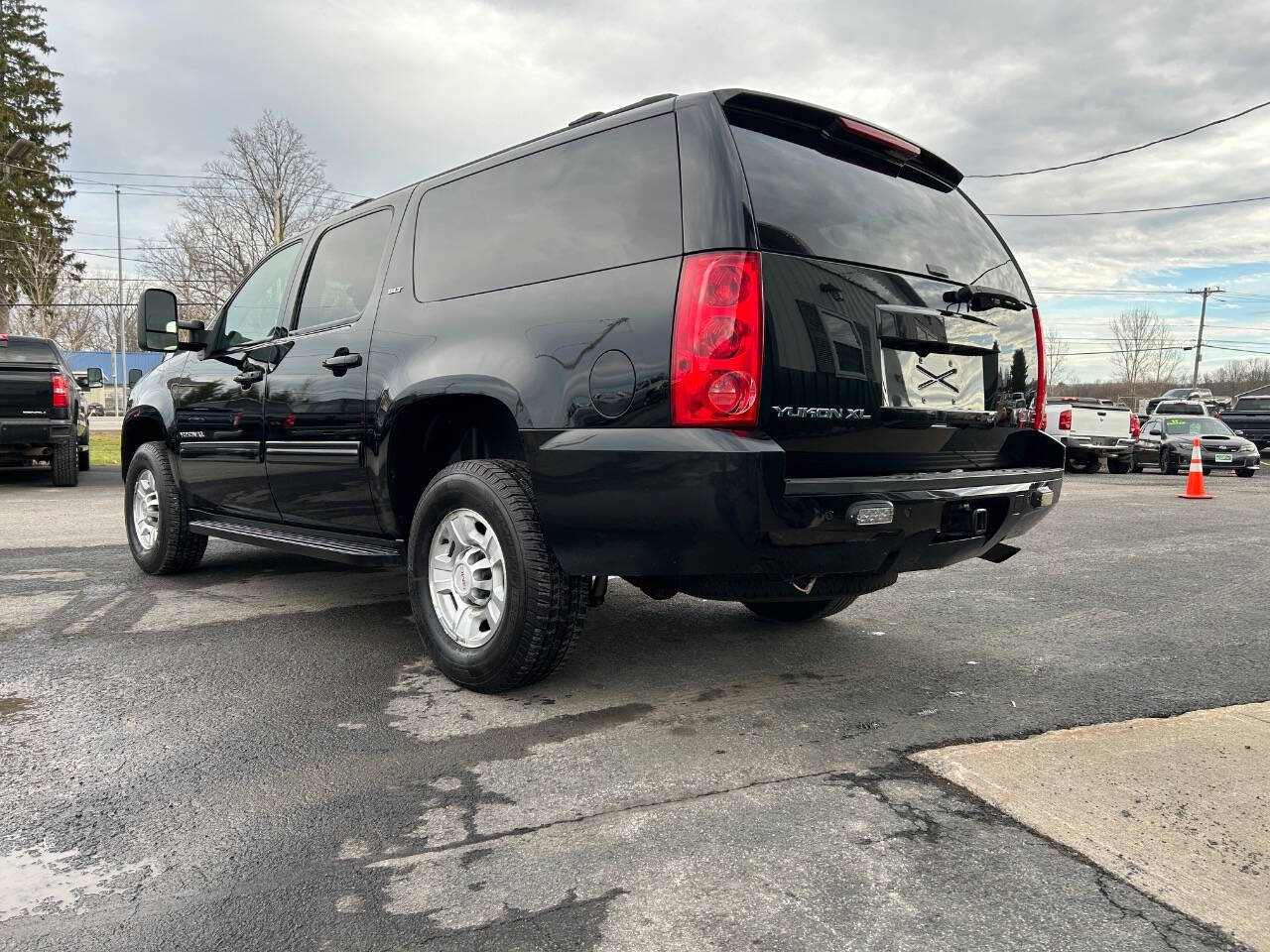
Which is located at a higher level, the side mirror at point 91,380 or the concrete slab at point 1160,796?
the side mirror at point 91,380

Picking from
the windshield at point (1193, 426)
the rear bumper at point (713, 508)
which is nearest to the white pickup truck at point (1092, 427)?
the windshield at point (1193, 426)

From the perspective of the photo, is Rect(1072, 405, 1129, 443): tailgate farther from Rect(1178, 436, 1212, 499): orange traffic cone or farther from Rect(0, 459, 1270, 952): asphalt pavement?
Rect(0, 459, 1270, 952): asphalt pavement

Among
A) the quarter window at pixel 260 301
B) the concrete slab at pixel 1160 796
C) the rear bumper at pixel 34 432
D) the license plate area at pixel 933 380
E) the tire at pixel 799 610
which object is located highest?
the quarter window at pixel 260 301

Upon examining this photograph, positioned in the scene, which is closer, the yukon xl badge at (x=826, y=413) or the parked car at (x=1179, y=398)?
the yukon xl badge at (x=826, y=413)

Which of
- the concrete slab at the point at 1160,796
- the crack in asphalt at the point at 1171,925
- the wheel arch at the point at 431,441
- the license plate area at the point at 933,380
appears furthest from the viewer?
the wheel arch at the point at 431,441

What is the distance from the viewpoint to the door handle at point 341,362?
3857 mm

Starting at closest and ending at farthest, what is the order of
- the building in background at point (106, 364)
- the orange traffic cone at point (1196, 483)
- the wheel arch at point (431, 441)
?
the wheel arch at point (431, 441)
the orange traffic cone at point (1196, 483)
the building in background at point (106, 364)

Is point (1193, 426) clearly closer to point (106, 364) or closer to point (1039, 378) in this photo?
point (1039, 378)

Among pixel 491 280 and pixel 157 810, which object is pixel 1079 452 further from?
pixel 157 810

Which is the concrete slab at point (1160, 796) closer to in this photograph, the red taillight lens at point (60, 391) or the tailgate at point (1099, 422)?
the red taillight lens at point (60, 391)

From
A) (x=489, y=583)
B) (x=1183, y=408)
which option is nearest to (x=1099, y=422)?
(x=1183, y=408)

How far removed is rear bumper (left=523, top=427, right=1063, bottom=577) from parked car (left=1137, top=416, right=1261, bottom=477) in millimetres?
19064

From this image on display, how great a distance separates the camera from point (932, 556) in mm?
3137

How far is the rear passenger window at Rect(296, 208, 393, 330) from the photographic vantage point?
410 cm
